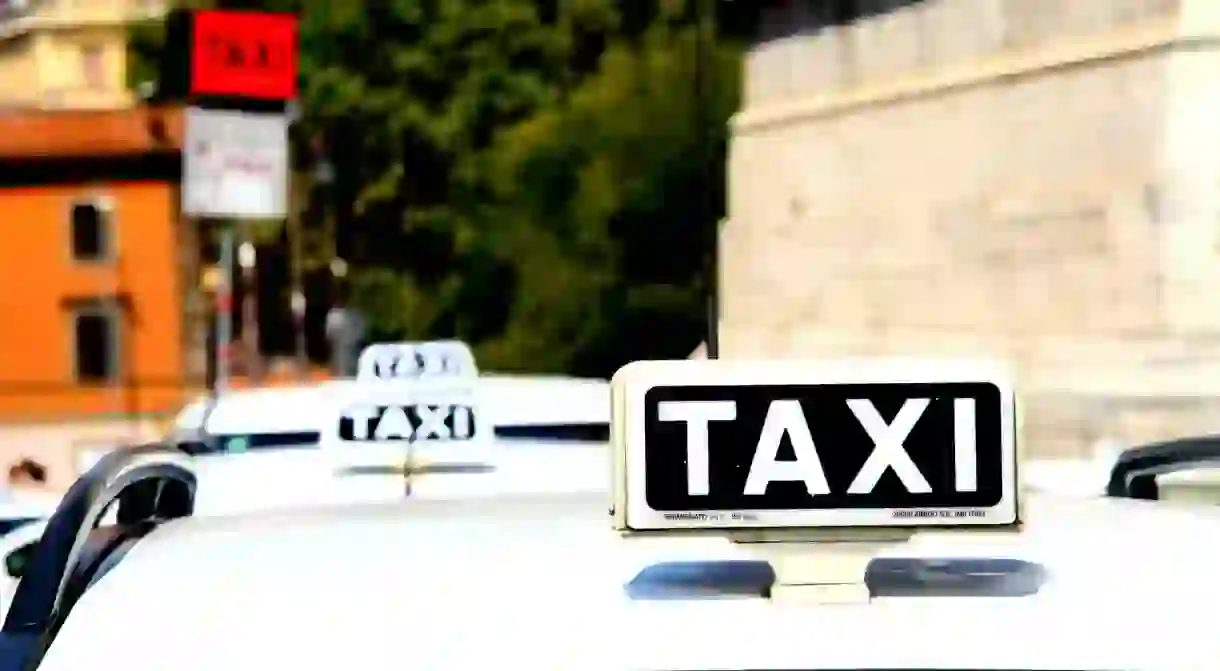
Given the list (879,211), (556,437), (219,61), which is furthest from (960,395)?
(879,211)

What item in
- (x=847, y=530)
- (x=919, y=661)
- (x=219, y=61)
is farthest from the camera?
(x=219, y=61)

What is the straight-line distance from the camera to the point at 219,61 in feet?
48.1

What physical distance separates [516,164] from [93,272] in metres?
12.5

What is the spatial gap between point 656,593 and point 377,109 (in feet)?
139

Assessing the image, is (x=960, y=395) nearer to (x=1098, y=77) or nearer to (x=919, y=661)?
(x=919, y=661)

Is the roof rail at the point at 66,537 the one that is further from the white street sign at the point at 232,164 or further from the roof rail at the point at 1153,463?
the white street sign at the point at 232,164

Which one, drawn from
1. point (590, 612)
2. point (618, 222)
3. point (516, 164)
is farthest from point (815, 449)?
point (516, 164)

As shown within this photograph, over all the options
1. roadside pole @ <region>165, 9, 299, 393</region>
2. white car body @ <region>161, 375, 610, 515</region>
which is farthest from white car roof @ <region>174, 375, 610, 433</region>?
roadside pole @ <region>165, 9, 299, 393</region>

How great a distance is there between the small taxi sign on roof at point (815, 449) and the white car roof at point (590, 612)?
0.04m

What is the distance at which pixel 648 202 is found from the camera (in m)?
31.5

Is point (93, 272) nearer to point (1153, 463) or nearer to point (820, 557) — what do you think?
point (1153, 463)

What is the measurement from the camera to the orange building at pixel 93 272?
4309cm

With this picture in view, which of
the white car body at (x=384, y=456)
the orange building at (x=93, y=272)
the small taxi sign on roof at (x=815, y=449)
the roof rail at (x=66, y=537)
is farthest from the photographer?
the orange building at (x=93, y=272)

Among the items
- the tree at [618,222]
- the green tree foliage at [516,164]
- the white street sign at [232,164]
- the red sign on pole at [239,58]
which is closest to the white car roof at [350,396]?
the white street sign at [232,164]
